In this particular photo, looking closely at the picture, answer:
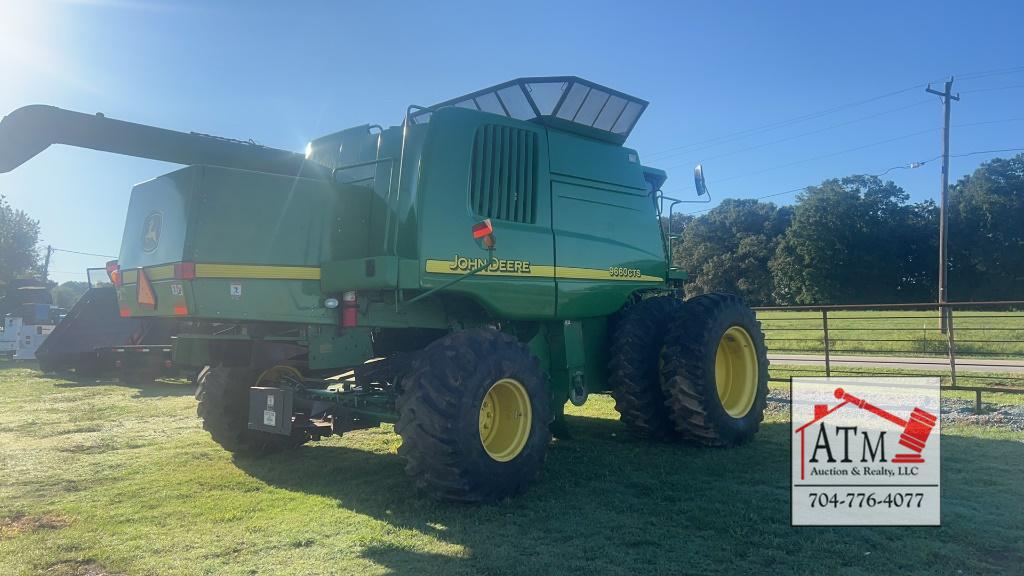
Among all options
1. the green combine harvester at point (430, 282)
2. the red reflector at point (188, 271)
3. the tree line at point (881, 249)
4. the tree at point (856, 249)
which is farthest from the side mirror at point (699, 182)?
the tree at point (856, 249)

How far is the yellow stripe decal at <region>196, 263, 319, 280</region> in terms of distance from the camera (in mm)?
5008

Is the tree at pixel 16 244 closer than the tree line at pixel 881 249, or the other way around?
the tree at pixel 16 244

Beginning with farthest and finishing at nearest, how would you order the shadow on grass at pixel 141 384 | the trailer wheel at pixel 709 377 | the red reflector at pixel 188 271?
the shadow on grass at pixel 141 384 → the trailer wheel at pixel 709 377 → the red reflector at pixel 188 271

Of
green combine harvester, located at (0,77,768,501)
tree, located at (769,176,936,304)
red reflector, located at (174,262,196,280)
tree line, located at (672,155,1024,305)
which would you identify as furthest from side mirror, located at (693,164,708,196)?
tree, located at (769,176,936,304)

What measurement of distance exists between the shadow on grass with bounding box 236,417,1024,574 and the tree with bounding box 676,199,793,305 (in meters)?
56.9

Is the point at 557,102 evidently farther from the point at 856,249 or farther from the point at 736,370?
the point at 856,249

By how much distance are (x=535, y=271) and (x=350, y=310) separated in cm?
174

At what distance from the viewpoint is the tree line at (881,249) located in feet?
175

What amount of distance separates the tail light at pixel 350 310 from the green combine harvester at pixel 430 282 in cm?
1

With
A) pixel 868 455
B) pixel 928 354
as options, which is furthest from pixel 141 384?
pixel 928 354

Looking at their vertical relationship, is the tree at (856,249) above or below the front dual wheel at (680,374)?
above

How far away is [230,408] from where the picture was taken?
6918 millimetres

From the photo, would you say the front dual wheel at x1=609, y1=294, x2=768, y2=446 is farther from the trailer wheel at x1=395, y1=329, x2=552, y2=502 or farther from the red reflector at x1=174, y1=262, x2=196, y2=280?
the red reflector at x1=174, y1=262, x2=196, y2=280

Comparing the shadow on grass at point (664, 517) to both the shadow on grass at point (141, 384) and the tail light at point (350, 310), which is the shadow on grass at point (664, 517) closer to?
the tail light at point (350, 310)
